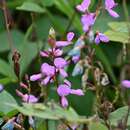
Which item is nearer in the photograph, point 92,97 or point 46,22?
point 92,97

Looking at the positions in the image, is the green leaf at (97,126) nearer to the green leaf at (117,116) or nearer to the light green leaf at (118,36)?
the green leaf at (117,116)

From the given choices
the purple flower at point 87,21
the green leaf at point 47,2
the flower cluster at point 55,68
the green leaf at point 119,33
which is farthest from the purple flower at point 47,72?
the green leaf at point 47,2

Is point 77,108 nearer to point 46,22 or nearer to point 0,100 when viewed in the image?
point 46,22

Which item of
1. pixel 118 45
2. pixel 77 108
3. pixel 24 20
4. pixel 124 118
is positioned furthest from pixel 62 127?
pixel 24 20

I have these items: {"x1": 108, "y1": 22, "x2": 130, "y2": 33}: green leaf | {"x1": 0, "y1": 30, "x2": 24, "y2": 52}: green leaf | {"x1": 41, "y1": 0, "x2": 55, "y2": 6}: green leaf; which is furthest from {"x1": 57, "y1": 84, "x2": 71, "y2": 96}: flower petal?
{"x1": 0, "y1": 30, "x2": 24, "y2": 52}: green leaf

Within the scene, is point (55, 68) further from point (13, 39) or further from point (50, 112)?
point (13, 39)

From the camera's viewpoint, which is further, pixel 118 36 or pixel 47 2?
pixel 47 2

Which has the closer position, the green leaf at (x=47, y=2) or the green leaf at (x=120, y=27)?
the green leaf at (x=120, y=27)

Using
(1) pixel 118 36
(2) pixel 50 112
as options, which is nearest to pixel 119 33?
→ (1) pixel 118 36
